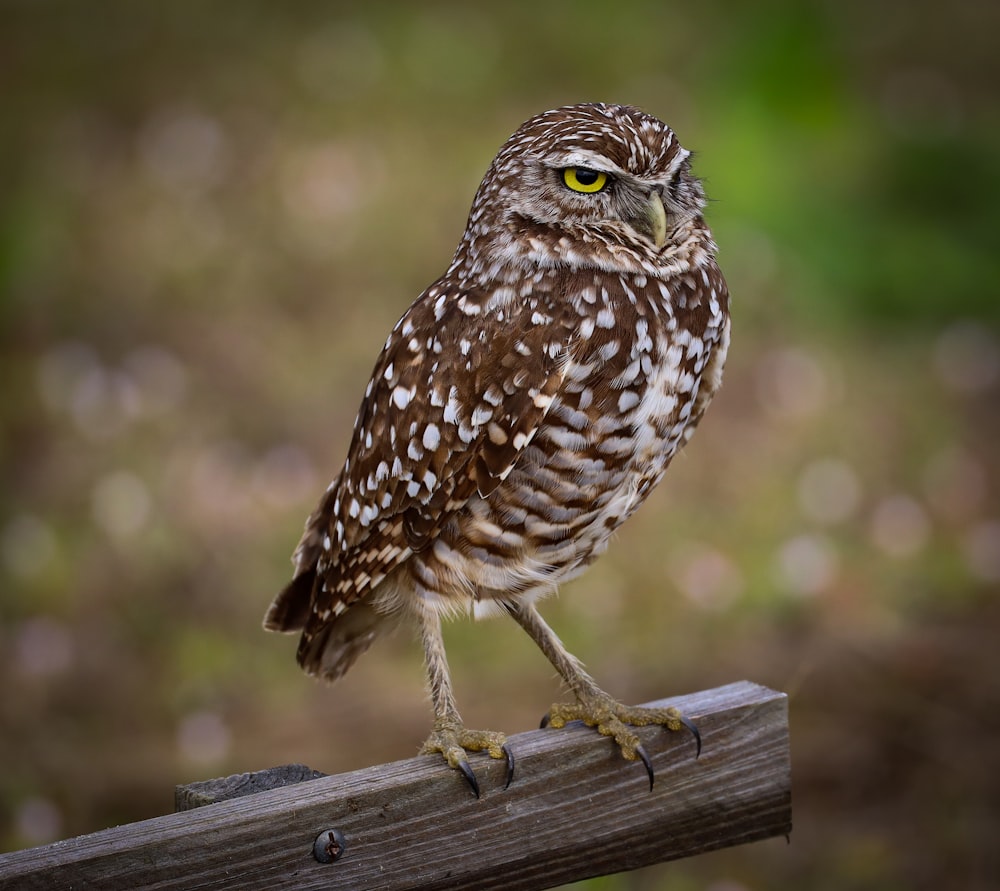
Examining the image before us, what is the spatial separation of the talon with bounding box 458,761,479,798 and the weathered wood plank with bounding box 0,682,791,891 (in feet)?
0.05

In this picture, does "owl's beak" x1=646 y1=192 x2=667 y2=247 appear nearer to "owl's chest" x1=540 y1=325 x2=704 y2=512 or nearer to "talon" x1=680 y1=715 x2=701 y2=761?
"owl's chest" x1=540 y1=325 x2=704 y2=512

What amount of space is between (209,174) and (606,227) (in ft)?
15.5

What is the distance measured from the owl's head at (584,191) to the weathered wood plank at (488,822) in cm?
78

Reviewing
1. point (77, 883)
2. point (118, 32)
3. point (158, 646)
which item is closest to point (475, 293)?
point (77, 883)

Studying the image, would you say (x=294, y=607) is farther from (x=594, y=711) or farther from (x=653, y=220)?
(x=653, y=220)

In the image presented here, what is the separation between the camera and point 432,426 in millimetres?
2307

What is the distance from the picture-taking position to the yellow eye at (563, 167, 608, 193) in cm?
213

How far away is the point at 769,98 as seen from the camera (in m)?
6.98

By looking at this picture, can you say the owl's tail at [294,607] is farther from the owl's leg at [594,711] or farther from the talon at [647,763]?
the talon at [647,763]

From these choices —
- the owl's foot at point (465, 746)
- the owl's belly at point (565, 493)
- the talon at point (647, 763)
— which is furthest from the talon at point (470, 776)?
the owl's belly at point (565, 493)

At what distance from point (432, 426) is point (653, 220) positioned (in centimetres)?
52

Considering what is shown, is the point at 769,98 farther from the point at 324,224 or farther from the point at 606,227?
the point at 606,227

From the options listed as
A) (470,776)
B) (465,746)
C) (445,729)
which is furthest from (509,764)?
(445,729)

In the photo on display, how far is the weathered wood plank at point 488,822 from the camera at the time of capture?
1642 millimetres
